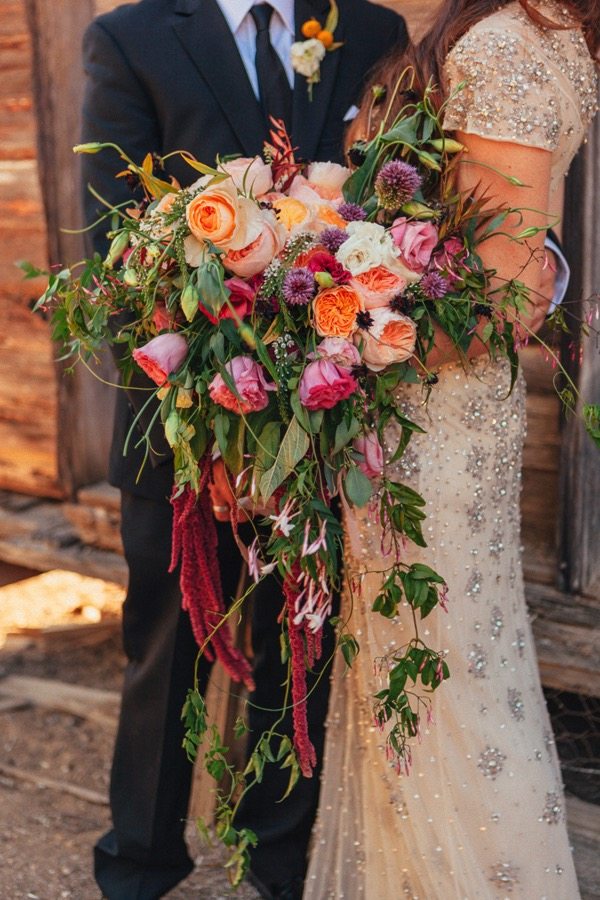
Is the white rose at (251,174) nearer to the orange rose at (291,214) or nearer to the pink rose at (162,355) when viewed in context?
the orange rose at (291,214)

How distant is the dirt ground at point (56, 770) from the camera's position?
9.70 ft

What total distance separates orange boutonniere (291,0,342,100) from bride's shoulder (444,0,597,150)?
2.04 feet

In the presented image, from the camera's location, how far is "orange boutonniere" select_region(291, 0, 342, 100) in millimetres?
2500

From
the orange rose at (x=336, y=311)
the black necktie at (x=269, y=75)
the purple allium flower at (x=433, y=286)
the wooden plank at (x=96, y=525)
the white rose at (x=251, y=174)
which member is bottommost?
the wooden plank at (x=96, y=525)

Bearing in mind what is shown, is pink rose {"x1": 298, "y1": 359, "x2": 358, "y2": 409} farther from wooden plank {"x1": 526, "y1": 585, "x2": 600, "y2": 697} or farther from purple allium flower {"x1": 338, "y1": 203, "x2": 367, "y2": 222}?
wooden plank {"x1": 526, "y1": 585, "x2": 600, "y2": 697}

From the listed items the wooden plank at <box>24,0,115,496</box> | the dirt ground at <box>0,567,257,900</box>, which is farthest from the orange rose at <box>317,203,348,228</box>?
the wooden plank at <box>24,0,115,496</box>

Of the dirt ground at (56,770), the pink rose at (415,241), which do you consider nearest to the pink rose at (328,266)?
the pink rose at (415,241)

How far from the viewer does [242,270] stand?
6.05 feet

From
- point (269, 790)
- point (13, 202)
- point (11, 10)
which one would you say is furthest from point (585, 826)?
point (11, 10)

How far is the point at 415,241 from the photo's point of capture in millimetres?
1858

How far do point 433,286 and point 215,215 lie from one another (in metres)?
0.39

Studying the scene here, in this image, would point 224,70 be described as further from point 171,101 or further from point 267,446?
point 267,446

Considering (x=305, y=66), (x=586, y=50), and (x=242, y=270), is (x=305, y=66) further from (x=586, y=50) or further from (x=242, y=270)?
(x=242, y=270)

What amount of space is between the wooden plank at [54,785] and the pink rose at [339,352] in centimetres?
204
